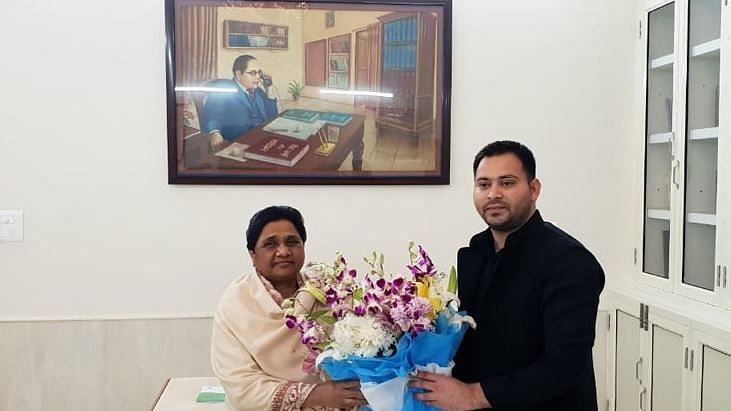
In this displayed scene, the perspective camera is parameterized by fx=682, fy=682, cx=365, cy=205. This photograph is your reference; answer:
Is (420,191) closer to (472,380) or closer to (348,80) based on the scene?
(348,80)

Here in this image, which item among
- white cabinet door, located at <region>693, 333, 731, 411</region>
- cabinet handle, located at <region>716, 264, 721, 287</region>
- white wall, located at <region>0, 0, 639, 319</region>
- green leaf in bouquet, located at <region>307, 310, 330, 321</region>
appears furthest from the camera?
white wall, located at <region>0, 0, 639, 319</region>

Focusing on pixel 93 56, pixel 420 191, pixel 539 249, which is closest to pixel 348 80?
pixel 420 191

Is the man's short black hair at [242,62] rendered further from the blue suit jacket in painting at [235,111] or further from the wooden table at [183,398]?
the wooden table at [183,398]

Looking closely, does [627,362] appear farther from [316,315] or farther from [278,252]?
[316,315]

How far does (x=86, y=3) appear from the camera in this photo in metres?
2.88

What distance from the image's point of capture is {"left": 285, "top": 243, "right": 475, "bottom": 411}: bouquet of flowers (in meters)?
1.45

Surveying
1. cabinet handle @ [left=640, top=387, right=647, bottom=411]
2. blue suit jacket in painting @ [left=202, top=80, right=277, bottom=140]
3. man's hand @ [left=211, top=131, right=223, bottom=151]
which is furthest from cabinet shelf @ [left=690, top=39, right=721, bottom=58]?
man's hand @ [left=211, top=131, right=223, bottom=151]

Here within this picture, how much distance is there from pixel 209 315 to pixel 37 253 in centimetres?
77

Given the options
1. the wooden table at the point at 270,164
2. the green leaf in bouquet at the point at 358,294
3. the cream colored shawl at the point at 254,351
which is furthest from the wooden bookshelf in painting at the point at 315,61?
the green leaf in bouquet at the point at 358,294

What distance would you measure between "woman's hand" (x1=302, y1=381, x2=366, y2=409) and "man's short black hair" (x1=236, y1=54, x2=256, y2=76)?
162cm

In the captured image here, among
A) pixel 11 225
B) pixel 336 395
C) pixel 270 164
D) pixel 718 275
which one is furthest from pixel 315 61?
pixel 718 275

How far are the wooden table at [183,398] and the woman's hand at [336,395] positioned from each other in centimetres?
45

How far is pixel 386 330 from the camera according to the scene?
1462 mm

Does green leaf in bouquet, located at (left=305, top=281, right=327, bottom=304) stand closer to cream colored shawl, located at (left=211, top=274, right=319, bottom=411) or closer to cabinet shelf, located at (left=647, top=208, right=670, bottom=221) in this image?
cream colored shawl, located at (left=211, top=274, right=319, bottom=411)
